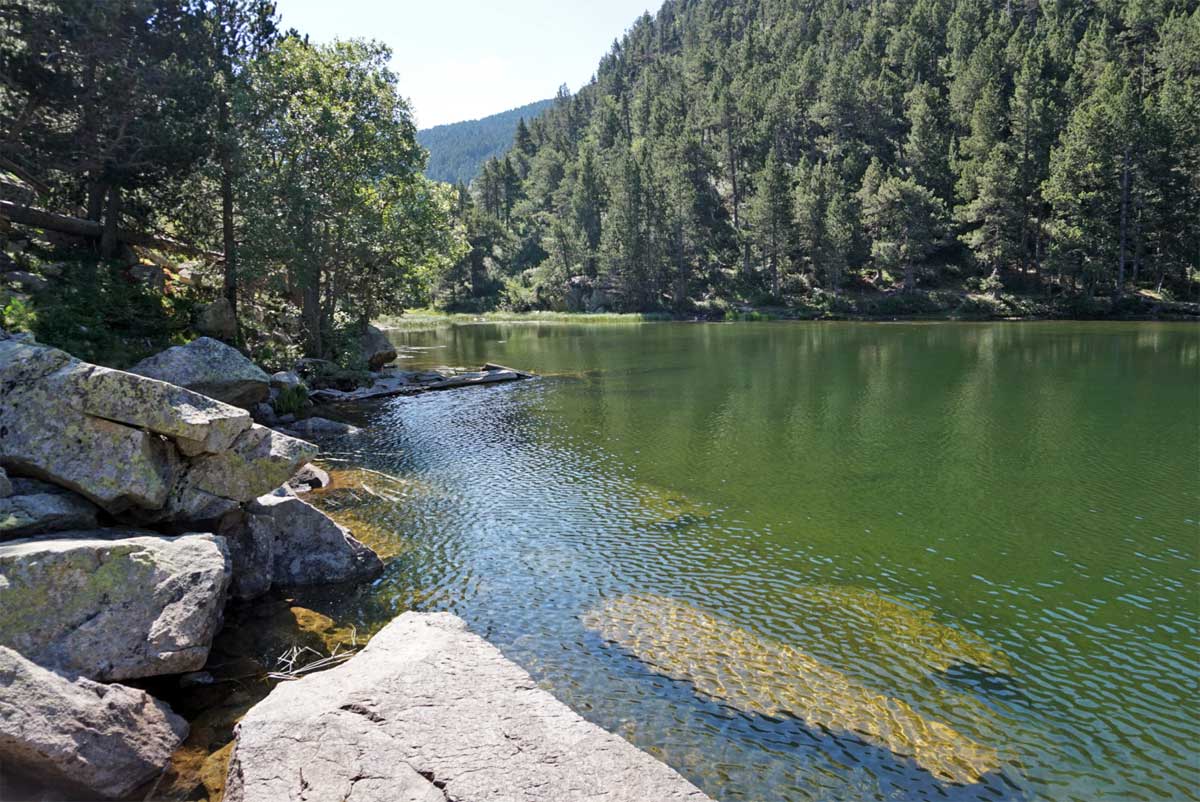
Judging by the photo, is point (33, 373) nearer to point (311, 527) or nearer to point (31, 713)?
point (311, 527)

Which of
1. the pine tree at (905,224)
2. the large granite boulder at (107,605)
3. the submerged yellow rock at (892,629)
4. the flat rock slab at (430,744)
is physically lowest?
the submerged yellow rock at (892,629)

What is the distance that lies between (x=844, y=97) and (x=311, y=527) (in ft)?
406

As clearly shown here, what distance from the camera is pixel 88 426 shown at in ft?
38.6

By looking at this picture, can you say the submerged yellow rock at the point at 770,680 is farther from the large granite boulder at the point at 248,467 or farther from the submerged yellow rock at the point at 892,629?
the large granite boulder at the point at 248,467

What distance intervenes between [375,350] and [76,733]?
4042 cm

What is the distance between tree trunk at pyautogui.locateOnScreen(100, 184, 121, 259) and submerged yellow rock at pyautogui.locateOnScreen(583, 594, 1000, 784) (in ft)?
111

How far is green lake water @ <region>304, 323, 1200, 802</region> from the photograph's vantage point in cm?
948

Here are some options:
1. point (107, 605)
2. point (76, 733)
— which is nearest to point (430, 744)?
point (76, 733)

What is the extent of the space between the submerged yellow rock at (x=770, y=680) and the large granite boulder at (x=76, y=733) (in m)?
6.97

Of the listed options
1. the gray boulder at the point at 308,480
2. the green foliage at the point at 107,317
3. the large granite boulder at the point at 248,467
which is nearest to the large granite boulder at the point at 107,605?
the large granite boulder at the point at 248,467

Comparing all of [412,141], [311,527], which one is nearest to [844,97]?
[412,141]

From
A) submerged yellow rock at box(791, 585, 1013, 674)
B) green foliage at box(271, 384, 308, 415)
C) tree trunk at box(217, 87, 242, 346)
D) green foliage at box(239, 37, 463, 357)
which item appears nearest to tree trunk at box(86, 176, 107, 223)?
tree trunk at box(217, 87, 242, 346)

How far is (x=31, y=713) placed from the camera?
745cm

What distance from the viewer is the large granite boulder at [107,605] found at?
9.08 m
